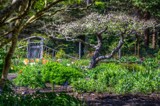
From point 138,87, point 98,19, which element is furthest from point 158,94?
point 98,19

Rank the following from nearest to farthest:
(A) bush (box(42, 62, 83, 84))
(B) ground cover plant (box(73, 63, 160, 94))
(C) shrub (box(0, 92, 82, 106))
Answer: (C) shrub (box(0, 92, 82, 106))
(B) ground cover plant (box(73, 63, 160, 94))
(A) bush (box(42, 62, 83, 84))

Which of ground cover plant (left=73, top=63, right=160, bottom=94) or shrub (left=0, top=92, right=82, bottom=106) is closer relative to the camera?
shrub (left=0, top=92, right=82, bottom=106)

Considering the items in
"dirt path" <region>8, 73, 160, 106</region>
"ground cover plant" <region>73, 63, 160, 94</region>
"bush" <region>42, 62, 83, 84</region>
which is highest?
"bush" <region>42, 62, 83, 84</region>

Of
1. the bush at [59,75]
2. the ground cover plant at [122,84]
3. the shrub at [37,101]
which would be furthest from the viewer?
the bush at [59,75]

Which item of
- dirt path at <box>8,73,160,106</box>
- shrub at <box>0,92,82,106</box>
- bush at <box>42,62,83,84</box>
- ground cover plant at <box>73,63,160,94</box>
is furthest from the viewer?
bush at <box>42,62,83,84</box>

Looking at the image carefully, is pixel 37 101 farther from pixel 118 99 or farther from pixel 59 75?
pixel 59 75

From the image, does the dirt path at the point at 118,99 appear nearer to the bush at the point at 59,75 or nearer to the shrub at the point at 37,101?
the bush at the point at 59,75

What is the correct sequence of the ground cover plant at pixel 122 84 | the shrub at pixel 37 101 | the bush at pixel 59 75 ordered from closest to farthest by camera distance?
the shrub at pixel 37 101 < the ground cover plant at pixel 122 84 < the bush at pixel 59 75

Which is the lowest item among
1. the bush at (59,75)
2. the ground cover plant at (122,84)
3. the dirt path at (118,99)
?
the dirt path at (118,99)

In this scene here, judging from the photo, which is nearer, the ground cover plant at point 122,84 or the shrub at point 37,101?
the shrub at point 37,101

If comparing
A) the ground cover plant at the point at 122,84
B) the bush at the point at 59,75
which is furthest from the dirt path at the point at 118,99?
the bush at the point at 59,75

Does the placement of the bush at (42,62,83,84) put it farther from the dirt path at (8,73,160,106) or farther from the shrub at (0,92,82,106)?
the shrub at (0,92,82,106)

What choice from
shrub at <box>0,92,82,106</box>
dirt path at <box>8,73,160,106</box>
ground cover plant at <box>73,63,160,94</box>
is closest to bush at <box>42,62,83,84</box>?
ground cover plant at <box>73,63,160,94</box>

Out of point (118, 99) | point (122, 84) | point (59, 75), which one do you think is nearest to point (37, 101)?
point (118, 99)
